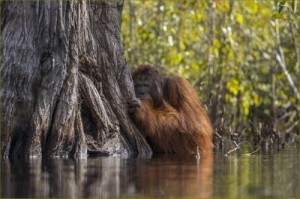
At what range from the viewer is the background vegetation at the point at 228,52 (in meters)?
15.3

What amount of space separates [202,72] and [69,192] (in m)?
11.9

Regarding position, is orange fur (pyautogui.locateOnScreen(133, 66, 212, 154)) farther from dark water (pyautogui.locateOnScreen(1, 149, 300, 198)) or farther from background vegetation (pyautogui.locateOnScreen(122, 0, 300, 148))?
background vegetation (pyautogui.locateOnScreen(122, 0, 300, 148))

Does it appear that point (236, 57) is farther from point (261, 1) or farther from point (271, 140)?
point (271, 140)

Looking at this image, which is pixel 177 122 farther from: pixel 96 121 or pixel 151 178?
pixel 151 178

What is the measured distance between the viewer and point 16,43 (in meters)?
8.91

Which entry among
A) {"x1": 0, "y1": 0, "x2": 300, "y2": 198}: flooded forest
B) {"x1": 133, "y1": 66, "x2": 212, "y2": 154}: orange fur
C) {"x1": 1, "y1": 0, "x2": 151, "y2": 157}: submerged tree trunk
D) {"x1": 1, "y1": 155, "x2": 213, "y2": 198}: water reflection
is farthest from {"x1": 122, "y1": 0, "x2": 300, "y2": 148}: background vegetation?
{"x1": 1, "y1": 155, "x2": 213, "y2": 198}: water reflection

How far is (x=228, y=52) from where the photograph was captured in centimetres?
1559

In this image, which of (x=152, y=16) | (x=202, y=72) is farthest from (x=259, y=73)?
(x=152, y=16)

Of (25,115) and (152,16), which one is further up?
(152,16)

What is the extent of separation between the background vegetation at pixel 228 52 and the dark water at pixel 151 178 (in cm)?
605

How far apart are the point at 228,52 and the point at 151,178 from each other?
941 centimetres

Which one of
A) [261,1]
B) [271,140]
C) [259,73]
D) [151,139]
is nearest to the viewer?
[151,139]

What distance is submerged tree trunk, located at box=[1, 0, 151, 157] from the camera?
28.7ft

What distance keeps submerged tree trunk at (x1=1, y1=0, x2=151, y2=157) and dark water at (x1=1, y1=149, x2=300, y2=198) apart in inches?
19.1
